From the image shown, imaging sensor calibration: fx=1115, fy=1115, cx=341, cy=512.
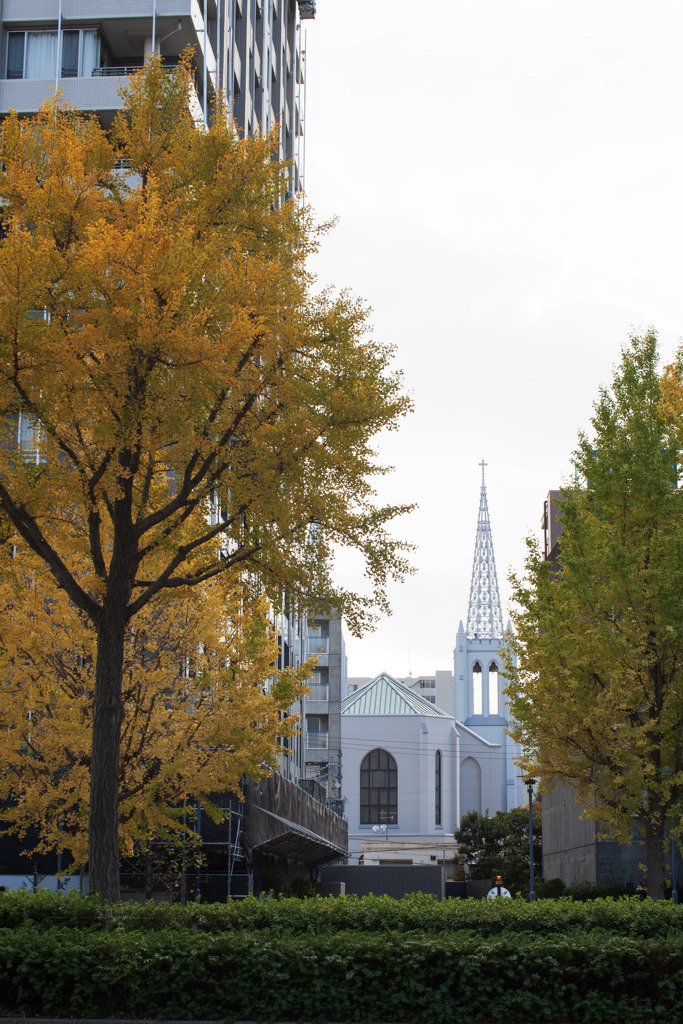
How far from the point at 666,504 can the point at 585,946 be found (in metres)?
11.9

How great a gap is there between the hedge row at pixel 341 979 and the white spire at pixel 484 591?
11644 centimetres

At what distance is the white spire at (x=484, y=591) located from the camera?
13025 cm

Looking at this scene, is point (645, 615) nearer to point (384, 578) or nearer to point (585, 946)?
point (384, 578)

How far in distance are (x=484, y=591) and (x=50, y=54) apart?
10978 cm

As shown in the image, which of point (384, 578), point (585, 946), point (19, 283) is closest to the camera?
point (585, 946)

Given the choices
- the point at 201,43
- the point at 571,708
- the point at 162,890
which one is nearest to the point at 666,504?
the point at 571,708

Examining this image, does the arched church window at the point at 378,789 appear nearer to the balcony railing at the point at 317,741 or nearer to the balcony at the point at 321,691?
the balcony railing at the point at 317,741

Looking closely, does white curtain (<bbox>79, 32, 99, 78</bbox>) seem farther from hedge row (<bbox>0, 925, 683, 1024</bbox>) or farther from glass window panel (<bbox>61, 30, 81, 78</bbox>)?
hedge row (<bbox>0, 925, 683, 1024</bbox>)

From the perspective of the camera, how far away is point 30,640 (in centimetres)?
1944

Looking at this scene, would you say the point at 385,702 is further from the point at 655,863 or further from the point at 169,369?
the point at 169,369

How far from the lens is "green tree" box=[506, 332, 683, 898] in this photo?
68.5 feet

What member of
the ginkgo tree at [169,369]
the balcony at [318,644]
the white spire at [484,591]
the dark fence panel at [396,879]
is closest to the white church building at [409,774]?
the white spire at [484,591]

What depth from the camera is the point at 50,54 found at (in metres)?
29.6

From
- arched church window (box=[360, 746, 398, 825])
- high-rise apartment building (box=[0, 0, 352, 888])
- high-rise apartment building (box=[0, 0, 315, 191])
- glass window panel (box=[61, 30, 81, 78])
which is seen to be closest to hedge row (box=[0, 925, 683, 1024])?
high-rise apartment building (box=[0, 0, 352, 888])
